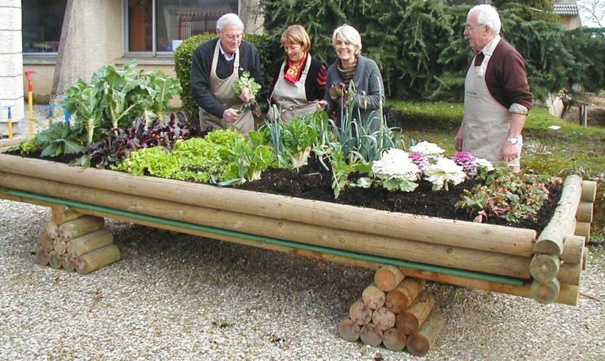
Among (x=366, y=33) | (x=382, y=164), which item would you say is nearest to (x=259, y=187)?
(x=382, y=164)

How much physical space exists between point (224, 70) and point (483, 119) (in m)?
2.28

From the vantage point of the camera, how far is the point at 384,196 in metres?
4.71

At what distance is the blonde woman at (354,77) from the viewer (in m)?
5.54

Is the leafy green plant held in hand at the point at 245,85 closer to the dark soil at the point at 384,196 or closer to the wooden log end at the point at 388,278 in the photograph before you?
the dark soil at the point at 384,196

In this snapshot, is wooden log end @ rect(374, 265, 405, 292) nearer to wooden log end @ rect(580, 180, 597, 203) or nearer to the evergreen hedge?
wooden log end @ rect(580, 180, 597, 203)

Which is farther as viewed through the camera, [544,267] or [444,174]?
[444,174]

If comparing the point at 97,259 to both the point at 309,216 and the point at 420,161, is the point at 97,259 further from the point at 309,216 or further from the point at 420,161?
the point at 420,161

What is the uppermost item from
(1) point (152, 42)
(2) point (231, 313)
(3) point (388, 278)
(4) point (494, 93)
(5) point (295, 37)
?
(5) point (295, 37)

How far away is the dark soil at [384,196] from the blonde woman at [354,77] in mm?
662

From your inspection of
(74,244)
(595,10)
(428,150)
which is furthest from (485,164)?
(595,10)

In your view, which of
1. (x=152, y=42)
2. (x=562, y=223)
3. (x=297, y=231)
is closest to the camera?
(x=562, y=223)

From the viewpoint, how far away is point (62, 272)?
18.5 ft

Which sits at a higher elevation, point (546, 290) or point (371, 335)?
point (546, 290)

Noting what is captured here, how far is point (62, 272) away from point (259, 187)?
1.83 meters
